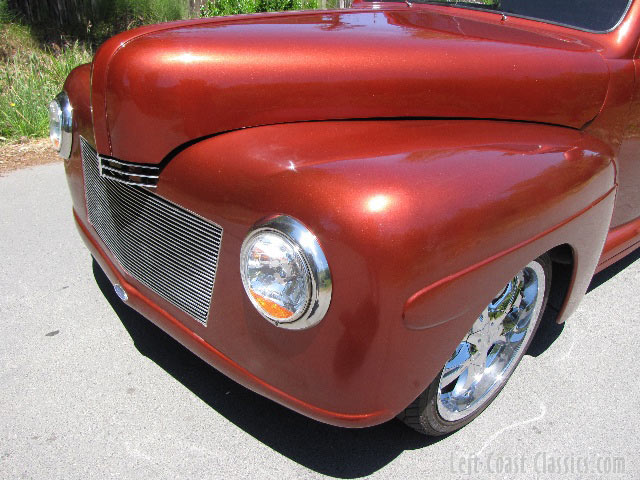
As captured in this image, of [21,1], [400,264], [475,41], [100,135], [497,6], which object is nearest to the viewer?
[400,264]

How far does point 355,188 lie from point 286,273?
0.28 m

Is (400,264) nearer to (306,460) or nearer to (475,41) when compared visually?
(306,460)

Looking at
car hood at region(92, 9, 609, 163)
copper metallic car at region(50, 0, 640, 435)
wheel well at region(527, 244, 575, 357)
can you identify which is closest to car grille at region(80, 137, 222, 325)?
copper metallic car at region(50, 0, 640, 435)

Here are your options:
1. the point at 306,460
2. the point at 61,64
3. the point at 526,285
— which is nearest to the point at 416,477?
the point at 306,460

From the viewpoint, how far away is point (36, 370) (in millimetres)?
2338

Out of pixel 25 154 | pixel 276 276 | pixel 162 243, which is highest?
pixel 276 276

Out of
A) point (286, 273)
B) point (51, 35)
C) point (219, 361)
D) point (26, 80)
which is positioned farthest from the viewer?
point (51, 35)

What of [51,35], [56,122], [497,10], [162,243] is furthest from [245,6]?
[162,243]

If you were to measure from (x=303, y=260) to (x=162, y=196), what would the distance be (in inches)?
24.1

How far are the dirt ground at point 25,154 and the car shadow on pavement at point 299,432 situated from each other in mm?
2854

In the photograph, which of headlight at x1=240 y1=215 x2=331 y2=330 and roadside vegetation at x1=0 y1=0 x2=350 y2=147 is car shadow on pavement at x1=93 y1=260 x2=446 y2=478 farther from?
roadside vegetation at x1=0 y1=0 x2=350 y2=147

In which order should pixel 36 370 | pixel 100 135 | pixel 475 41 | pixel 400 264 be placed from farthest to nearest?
pixel 36 370
pixel 475 41
pixel 100 135
pixel 400 264

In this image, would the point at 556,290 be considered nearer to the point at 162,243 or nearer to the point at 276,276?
the point at 276,276

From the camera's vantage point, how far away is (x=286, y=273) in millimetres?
1524
